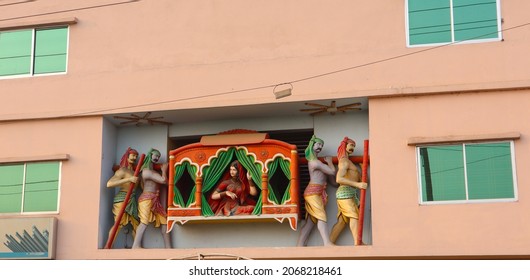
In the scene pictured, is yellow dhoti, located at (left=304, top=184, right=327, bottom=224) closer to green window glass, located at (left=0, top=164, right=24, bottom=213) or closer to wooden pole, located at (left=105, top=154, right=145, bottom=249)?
wooden pole, located at (left=105, top=154, right=145, bottom=249)

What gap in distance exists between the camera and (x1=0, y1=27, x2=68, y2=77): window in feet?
57.0

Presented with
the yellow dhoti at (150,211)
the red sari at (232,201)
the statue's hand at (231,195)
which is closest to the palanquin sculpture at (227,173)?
the red sari at (232,201)

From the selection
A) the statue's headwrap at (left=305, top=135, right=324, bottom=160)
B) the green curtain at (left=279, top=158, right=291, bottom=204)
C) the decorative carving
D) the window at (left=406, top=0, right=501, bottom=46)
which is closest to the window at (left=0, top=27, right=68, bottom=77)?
the decorative carving

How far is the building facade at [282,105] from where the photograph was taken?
1492 cm

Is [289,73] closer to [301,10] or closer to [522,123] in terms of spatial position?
[301,10]

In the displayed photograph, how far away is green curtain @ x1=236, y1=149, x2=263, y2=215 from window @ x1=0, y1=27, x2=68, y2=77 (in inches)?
145

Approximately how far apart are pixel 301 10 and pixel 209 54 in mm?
1760

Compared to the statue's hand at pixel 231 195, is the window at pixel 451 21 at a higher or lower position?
higher

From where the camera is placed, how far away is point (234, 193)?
16188 mm

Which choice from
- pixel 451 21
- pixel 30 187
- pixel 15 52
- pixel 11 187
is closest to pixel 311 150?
pixel 451 21

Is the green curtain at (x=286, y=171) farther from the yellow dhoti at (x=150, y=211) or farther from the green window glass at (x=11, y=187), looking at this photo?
the green window glass at (x=11, y=187)

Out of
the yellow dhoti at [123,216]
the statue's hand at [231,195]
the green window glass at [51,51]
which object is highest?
the green window glass at [51,51]

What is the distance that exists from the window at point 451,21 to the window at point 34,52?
630 centimetres

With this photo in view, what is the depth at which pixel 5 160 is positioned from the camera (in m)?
17.0
